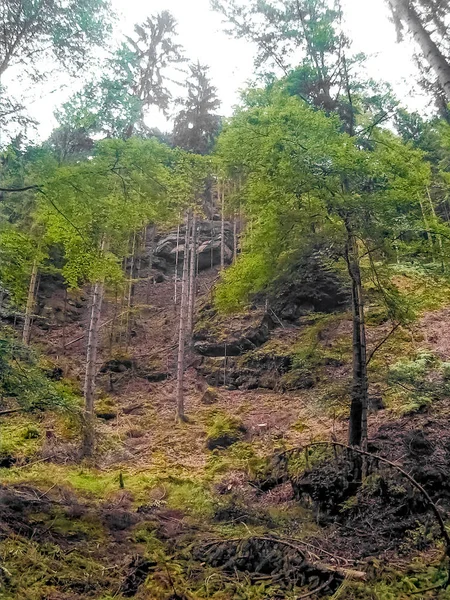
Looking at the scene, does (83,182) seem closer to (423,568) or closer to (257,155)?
(257,155)

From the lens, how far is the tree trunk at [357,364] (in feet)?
28.6

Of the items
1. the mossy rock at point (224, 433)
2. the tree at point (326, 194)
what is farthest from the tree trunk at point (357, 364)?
the mossy rock at point (224, 433)

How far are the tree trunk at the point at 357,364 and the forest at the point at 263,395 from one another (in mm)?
42

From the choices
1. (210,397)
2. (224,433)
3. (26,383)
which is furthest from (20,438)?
(26,383)

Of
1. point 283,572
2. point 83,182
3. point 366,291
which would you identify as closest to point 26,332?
point 83,182

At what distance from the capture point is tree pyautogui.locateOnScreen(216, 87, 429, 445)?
828cm

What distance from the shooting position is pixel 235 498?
921 centimetres

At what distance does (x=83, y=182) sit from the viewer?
762 cm

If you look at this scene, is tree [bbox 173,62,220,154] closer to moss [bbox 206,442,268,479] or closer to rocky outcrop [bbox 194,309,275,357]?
rocky outcrop [bbox 194,309,275,357]

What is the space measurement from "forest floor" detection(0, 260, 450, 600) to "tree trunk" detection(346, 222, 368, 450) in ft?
0.89

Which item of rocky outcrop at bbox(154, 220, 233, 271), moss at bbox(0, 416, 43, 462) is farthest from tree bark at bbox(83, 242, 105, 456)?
rocky outcrop at bbox(154, 220, 233, 271)

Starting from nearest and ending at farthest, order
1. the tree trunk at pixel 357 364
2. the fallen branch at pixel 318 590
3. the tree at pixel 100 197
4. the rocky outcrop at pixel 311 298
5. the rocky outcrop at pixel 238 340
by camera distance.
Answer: the fallen branch at pixel 318 590 → the tree at pixel 100 197 → the tree trunk at pixel 357 364 → the rocky outcrop at pixel 311 298 → the rocky outcrop at pixel 238 340

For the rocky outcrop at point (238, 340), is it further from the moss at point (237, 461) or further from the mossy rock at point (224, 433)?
the moss at point (237, 461)

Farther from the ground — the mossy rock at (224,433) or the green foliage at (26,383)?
the green foliage at (26,383)
